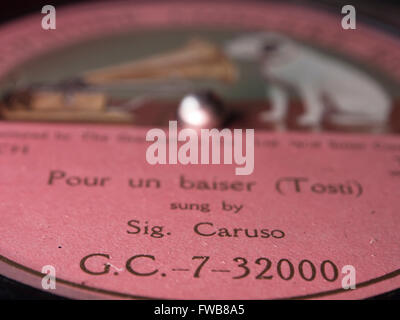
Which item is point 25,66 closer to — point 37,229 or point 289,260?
point 37,229

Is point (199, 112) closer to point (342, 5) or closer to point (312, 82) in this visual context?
point (312, 82)

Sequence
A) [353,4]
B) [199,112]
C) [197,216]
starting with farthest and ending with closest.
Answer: [353,4], [199,112], [197,216]

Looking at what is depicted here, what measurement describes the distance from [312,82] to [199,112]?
20cm

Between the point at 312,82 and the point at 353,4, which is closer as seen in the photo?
the point at 312,82

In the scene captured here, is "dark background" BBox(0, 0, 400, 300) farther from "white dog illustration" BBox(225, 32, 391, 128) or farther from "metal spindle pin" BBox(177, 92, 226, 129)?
"metal spindle pin" BBox(177, 92, 226, 129)

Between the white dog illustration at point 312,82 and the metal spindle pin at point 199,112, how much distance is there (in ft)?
0.26

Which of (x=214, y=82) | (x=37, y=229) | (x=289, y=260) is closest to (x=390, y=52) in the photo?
(x=214, y=82)

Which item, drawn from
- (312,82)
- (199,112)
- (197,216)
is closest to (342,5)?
(312,82)

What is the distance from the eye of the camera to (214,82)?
0.89 meters

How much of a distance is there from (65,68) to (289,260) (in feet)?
1.63

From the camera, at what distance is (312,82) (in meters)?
0.87

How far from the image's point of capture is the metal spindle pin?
0.77 meters
